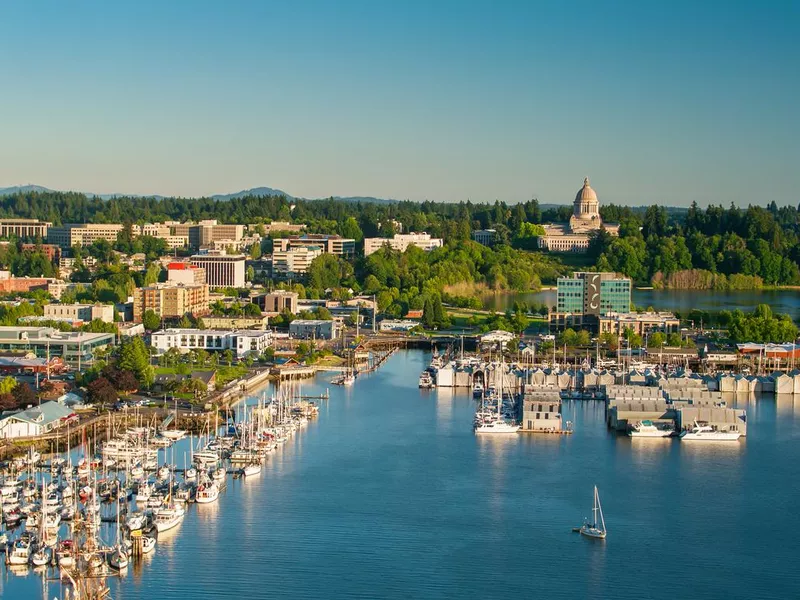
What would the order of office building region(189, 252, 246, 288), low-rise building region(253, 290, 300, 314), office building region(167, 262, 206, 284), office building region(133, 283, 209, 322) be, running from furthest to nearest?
1. office building region(189, 252, 246, 288)
2. office building region(167, 262, 206, 284)
3. low-rise building region(253, 290, 300, 314)
4. office building region(133, 283, 209, 322)

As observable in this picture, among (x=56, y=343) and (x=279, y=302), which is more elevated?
(x=279, y=302)

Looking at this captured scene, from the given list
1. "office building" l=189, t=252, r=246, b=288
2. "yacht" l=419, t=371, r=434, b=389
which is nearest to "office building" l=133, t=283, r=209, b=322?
"office building" l=189, t=252, r=246, b=288

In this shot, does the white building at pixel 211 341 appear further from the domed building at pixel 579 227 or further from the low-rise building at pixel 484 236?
the low-rise building at pixel 484 236

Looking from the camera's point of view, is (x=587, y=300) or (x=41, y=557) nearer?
(x=41, y=557)

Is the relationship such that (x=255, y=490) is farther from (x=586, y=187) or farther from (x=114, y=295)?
(x=586, y=187)

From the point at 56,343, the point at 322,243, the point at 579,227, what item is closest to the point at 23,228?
the point at 322,243

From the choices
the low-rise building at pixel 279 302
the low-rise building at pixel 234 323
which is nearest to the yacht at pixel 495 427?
the low-rise building at pixel 234 323

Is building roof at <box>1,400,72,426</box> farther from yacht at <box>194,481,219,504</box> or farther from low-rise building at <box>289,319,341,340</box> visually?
low-rise building at <box>289,319,341,340</box>

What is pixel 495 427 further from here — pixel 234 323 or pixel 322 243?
pixel 322 243
